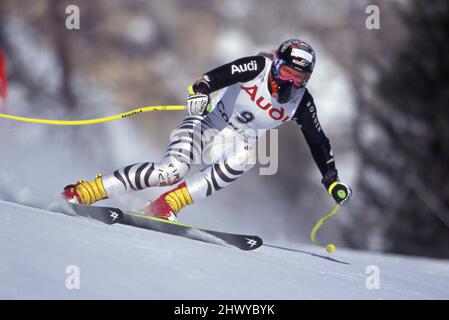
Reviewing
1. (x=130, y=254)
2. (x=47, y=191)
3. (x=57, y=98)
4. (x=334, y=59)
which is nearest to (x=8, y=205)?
(x=47, y=191)

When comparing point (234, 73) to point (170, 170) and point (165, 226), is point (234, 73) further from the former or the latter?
point (165, 226)

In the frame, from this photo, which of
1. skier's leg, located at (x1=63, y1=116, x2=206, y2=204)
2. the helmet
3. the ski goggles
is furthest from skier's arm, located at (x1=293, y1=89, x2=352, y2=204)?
skier's leg, located at (x1=63, y1=116, x2=206, y2=204)

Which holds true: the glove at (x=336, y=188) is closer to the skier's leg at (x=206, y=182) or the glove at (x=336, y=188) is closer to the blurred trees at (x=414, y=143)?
the skier's leg at (x=206, y=182)

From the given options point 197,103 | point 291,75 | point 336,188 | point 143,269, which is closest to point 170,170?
point 197,103

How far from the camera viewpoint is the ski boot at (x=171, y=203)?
7.07 meters

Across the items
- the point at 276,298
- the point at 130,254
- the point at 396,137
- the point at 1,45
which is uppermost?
the point at 1,45

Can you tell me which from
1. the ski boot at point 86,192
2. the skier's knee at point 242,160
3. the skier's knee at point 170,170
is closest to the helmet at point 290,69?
the skier's knee at point 242,160

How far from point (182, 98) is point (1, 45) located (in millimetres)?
8394

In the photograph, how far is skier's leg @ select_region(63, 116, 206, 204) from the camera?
22.5 ft

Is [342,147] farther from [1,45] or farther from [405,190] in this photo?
[1,45]

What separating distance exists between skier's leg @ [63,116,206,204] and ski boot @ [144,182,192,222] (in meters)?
0.19

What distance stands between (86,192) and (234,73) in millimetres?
1616

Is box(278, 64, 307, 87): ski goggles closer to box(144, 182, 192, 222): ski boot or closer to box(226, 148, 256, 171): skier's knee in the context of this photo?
box(226, 148, 256, 171): skier's knee

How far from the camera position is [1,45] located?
2884 cm
